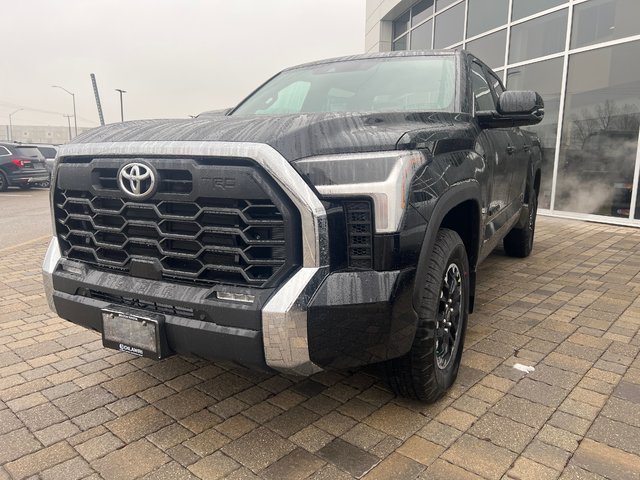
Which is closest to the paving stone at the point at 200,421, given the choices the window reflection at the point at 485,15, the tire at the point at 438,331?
the tire at the point at 438,331

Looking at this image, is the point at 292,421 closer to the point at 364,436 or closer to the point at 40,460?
the point at 364,436

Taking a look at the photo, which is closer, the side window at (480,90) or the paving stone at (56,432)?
the paving stone at (56,432)

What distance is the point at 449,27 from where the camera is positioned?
12820 millimetres

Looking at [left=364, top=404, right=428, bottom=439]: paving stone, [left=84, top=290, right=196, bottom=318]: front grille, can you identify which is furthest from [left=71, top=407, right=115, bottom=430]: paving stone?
[left=364, top=404, right=428, bottom=439]: paving stone

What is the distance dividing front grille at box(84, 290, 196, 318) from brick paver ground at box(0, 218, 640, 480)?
623 millimetres

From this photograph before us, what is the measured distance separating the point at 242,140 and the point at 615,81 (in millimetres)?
8684

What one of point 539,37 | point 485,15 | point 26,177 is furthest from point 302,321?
point 26,177

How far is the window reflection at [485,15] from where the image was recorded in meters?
10.6

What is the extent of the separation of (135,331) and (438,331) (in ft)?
4.68

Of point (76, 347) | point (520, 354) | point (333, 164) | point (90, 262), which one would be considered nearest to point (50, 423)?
point (90, 262)

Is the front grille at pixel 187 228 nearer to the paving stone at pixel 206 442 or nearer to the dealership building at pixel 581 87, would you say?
the paving stone at pixel 206 442

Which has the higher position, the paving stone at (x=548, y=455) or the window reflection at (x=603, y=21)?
the window reflection at (x=603, y=21)

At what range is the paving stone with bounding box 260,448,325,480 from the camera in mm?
2062

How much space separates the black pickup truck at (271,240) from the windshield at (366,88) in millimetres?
549
